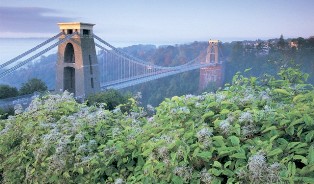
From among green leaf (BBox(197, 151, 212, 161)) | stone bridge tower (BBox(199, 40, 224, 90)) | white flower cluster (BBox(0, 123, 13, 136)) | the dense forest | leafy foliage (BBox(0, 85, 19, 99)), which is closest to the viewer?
green leaf (BBox(197, 151, 212, 161))

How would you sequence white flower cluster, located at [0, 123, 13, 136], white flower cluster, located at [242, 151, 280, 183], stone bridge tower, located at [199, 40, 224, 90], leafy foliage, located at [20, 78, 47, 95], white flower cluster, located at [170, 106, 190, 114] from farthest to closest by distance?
1. leafy foliage, located at [20, 78, 47, 95]
2. stone bridge tower, located at [199, 40, 224, 90]
3. white flower cluster, located at [0, 123, 13, 136]
4. white flower cluster, located at [170, 106, 190, 114]
5. white flower cluster, located at [242, 151, 280, 183]

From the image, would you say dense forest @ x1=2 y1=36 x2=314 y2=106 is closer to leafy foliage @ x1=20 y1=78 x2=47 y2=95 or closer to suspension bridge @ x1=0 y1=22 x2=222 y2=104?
suspension bridge @ x1=0 y1=22 x2=222 y2=104

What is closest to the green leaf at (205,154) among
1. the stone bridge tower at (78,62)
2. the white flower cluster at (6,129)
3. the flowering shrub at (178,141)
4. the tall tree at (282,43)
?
the flowering shrub at (178,141)

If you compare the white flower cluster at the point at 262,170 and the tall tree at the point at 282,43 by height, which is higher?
the tall tree at the point at 282,43

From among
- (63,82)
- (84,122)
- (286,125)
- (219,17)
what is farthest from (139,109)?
(63,82)

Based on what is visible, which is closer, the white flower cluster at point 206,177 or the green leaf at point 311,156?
the green leaf at point 311,156

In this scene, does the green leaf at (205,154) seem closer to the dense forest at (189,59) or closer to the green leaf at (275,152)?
the green leaf at (275,152)

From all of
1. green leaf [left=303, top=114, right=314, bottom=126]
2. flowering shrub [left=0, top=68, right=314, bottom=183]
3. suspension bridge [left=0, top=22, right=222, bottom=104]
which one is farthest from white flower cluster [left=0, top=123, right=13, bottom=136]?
suspension bridge [left=0, top=22, right=222, bottom=104]

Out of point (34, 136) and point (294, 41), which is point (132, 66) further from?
point (34, 136)
